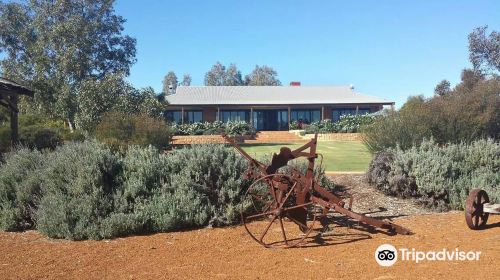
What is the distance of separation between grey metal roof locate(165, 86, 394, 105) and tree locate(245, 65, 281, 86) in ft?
120

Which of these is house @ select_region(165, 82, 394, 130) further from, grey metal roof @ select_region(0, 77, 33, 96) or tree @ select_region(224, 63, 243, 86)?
tree @ select_region(224, 63, 243, 86)

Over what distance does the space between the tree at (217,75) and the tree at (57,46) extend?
52.8 m

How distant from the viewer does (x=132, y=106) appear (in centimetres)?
2619

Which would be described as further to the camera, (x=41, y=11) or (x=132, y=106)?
(x=41, y=11)

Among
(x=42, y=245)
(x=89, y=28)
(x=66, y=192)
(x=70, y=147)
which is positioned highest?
(x=89, y=28)

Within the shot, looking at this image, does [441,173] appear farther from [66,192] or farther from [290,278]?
[66,192]

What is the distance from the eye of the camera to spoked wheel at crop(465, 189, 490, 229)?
22.0 ft

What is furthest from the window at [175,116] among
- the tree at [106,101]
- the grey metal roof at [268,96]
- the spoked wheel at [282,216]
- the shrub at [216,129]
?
the spoked wheel at [282,216]

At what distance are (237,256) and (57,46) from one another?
92.2ft

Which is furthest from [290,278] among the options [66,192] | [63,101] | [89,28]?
[89,28]

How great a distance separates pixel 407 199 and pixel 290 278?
15.9 ft

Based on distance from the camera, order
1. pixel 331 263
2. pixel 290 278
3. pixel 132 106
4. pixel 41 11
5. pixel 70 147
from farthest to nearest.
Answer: pixel 41 11 → pixel 132 106 → pixel 70 147 → pixel 331 263 → pixel 290 278


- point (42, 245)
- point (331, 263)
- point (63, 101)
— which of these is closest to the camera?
point (331, 263)

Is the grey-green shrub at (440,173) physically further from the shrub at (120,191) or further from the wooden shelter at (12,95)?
the wooden shelter at (12,95)
